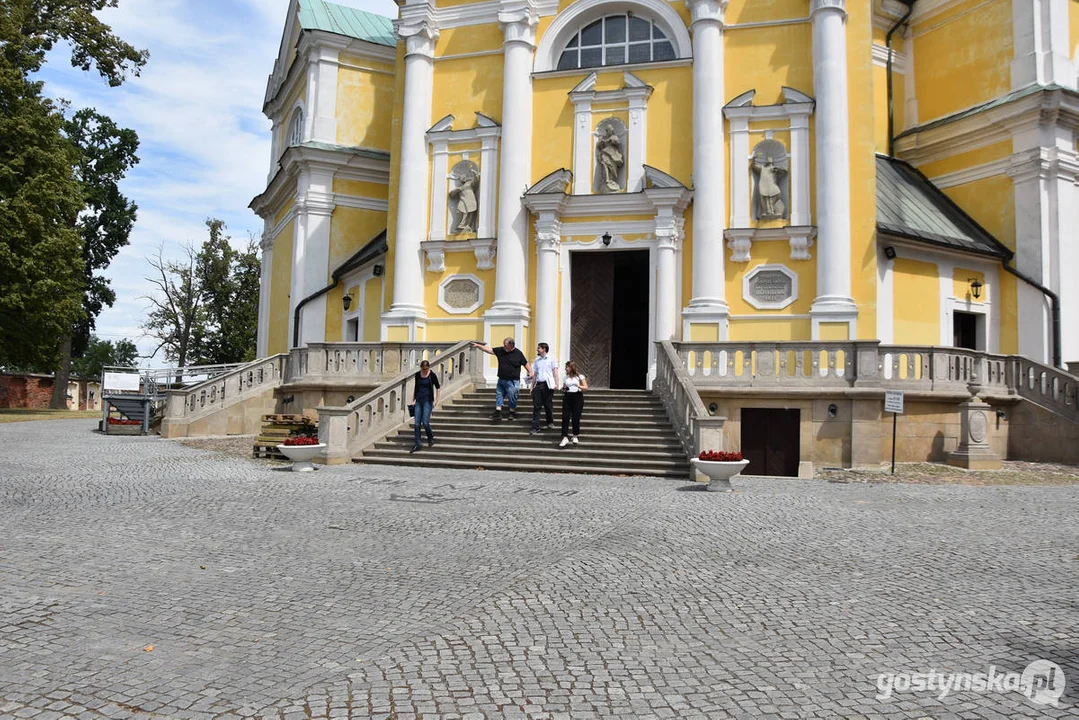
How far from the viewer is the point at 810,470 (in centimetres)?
1382

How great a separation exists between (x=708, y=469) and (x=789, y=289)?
9047 mm

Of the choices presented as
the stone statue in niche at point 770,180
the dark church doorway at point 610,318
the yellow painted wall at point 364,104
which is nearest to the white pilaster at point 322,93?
the yellow painted wall at point 364,104

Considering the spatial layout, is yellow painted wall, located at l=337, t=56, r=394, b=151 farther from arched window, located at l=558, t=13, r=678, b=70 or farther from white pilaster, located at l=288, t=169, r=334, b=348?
arched window, located at l=558, t=13, r=678, b=70

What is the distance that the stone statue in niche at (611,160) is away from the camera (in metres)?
19.5

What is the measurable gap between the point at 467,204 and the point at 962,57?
577 inches

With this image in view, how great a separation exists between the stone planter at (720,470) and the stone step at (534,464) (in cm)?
149

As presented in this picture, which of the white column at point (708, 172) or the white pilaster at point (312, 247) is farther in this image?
the white pilaster at point (312, 247)

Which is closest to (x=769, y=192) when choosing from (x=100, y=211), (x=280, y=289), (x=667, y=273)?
(x=667, y=273)

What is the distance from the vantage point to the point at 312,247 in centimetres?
2423

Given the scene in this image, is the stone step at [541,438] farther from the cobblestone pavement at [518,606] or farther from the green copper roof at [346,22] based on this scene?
the green copper roof at [346,22]

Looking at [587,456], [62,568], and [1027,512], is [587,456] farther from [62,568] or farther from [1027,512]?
[62,568]

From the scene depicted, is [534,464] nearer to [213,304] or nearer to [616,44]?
[616,44]

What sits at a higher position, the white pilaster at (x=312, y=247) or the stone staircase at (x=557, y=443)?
the white pilaster at (x=312, y=247)

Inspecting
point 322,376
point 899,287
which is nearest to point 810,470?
point 899,287
